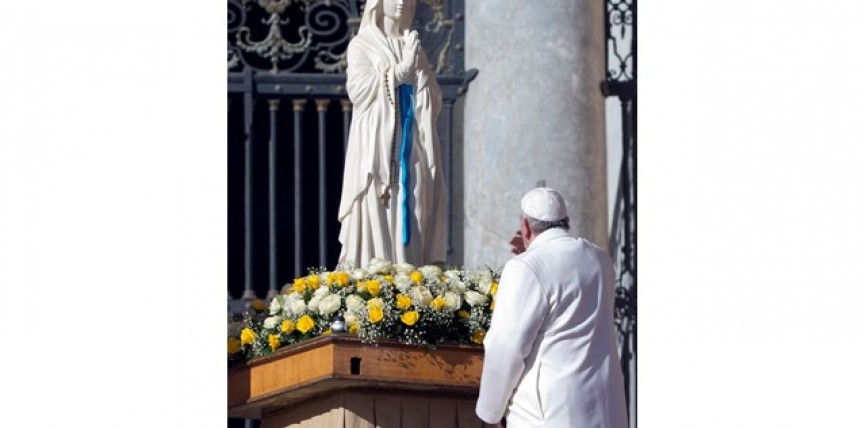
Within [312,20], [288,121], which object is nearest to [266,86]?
[312,20]

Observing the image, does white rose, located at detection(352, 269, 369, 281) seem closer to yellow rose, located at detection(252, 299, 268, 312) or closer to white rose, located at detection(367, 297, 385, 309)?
white rose, located at detection(367, 297, 385, 309)

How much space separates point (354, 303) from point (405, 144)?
1506 mm

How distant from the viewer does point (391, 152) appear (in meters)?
13.0

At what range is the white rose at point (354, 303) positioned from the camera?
11664mm

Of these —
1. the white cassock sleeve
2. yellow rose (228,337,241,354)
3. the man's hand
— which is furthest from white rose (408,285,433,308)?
the white cassock sleeve

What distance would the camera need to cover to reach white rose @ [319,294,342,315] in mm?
11758

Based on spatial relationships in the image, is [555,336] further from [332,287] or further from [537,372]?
[332,287]

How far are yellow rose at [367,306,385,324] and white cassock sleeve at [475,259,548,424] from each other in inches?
42.7

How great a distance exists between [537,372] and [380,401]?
4.32ft

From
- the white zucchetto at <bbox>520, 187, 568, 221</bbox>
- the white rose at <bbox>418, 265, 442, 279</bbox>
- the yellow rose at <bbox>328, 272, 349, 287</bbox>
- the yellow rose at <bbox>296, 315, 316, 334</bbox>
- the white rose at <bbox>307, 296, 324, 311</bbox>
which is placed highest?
the white zucchetto at <bbox>520, 187, 568, 221</bbox>

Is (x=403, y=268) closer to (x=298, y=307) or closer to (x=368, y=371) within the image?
(x=298, y=307)

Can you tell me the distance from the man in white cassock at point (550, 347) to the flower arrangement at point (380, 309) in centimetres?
99

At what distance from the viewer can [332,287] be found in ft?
39.1

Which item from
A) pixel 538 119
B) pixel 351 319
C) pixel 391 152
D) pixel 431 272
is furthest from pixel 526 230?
pixel 538 119
